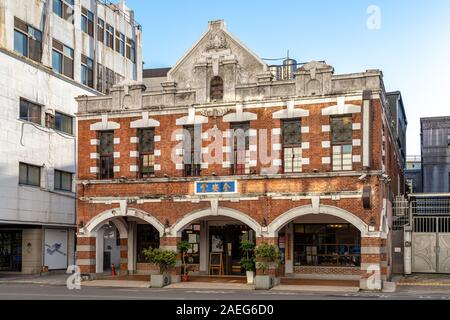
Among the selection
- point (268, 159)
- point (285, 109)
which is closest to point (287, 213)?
point (268, 159)

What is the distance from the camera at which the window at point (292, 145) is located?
27656mm

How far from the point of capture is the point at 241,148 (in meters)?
28.8

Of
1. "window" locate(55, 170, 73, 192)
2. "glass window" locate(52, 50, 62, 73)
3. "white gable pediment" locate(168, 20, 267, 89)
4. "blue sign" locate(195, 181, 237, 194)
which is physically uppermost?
"glass window" locate(52, 50, 62, 73)

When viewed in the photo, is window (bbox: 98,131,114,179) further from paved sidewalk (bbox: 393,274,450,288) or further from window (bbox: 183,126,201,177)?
paved sidewalk (bbox: 393,274,450,288)

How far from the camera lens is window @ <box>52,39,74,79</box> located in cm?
3988

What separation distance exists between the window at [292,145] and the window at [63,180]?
18217 millimetres

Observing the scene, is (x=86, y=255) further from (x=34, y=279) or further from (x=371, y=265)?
(x=371, y=265)

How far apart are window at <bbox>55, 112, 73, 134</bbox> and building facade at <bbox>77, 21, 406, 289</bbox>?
868 cm

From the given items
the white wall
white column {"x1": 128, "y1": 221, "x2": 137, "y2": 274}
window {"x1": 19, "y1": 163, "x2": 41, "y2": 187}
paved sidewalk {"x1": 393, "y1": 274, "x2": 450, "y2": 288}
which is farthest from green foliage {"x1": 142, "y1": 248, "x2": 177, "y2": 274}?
window {"x1": 19, "y1": 163, "x2": 41, "y2": 187}

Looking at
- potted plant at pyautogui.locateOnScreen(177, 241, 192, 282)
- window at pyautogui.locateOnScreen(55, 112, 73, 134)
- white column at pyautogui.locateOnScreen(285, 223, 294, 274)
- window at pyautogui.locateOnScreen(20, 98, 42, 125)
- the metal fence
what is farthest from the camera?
window at pyautogui.locateOnScreen(55, 112, 73, 134)

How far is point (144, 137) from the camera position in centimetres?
3058

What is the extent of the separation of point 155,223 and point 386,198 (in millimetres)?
11673

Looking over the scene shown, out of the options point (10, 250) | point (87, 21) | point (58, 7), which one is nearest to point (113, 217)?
point (10, 250)

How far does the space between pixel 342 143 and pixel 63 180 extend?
21.4m
